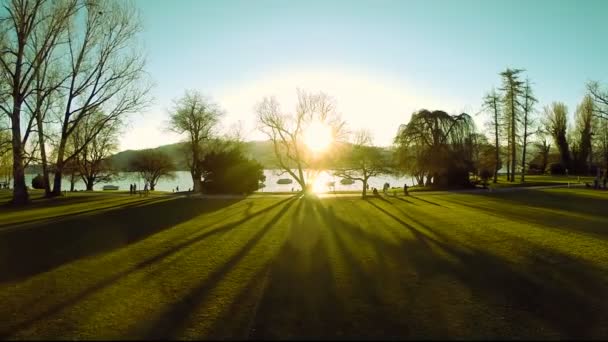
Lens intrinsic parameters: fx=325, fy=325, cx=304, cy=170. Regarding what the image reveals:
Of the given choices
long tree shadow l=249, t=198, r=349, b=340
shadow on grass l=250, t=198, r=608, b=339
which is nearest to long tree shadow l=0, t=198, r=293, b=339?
long tree shadow l=249, t=198, r=349, b=340

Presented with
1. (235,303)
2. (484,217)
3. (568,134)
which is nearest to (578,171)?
(568,134)

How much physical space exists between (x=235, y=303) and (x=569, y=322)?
6074 mm

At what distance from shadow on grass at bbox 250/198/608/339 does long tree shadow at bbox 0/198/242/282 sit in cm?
652

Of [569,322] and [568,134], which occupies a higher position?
[568,134]

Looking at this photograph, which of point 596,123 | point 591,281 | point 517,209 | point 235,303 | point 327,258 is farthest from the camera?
point 596,123

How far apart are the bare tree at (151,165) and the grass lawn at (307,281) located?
48.1 meters

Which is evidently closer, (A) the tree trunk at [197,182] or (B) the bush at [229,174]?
(B) the bush at [229,174]

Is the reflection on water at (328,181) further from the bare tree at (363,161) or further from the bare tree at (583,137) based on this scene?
the bare tree at (583,137)

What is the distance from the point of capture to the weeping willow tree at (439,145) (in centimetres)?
3578

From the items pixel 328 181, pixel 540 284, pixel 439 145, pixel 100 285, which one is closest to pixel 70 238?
pixel 100 285

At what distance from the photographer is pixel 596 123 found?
187 ft

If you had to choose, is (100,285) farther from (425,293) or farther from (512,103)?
(512,103)

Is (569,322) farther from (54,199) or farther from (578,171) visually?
(578,171)

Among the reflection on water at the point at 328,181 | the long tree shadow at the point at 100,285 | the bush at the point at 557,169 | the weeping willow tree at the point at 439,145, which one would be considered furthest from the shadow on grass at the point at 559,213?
the bush at the point at 557,169
